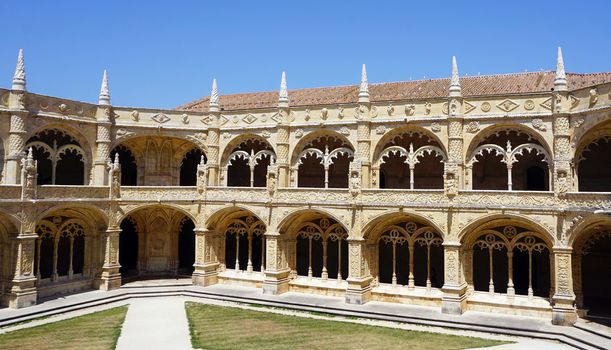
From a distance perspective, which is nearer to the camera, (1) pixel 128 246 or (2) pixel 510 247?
(2) pixel 510 247

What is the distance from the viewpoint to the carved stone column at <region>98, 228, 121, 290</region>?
27.5 meters

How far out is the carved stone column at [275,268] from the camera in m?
27.4

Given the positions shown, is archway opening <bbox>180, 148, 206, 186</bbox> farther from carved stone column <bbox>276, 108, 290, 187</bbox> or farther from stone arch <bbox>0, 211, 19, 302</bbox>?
stone arch <bbox>0, 211, 19, 302</bbox>

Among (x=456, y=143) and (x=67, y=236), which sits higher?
(x=456, y=143)

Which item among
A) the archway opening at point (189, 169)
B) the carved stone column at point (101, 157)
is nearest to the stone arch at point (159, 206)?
the carved stone column at point (101, 157)

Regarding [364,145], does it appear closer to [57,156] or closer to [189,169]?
[189,169]

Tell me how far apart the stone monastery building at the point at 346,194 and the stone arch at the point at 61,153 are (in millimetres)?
→ 105

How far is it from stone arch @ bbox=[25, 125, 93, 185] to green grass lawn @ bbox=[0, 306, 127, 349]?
8.64 metres

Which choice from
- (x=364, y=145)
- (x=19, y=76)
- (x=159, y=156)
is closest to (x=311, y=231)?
(x=364, y=145)

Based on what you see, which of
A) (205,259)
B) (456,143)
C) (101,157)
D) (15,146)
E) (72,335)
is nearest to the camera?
(72,335)

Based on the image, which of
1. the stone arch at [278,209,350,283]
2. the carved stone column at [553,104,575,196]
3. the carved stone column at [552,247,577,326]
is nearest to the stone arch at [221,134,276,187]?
the stone arch at [278,209,350,283]

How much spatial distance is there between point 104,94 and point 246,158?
8924 mm

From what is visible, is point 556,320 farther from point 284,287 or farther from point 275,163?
point 275,163

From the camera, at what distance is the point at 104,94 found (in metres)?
28.5
